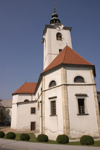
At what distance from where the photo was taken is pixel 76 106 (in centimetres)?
1545

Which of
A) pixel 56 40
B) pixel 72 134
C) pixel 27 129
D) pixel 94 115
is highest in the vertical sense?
pixel 56 40

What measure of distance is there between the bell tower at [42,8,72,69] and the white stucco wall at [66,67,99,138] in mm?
9212

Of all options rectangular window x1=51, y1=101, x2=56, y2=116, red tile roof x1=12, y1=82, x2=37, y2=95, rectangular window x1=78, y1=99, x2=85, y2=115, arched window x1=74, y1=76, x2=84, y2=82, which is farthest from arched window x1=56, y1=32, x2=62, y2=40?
rectangular window x1=78, y1=99, x2=85, y2=115

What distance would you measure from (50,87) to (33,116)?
12452 millimetres

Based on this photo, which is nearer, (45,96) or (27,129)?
(45,96)

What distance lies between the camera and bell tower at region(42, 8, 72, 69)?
2562cm

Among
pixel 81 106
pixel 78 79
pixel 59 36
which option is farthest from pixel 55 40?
pixel 81 106

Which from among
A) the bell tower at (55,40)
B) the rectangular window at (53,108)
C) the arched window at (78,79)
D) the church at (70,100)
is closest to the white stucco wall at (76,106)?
the church at (70,100)

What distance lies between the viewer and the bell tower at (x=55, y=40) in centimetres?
2562

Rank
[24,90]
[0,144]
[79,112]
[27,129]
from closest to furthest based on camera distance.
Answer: [0,144], [79,112], [27,129], [24,90]

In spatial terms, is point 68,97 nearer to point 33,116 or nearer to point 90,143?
point 90,143

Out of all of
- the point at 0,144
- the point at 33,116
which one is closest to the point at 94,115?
the point at 0,144

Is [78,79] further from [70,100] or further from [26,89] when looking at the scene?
[26,89]

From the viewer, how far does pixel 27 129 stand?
1045 inches
